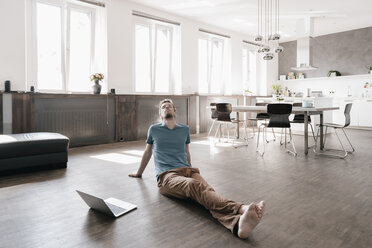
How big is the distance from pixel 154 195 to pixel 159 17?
5483 millimetres

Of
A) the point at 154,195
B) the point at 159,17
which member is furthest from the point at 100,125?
the point at 154,195

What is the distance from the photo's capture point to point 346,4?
662 cm

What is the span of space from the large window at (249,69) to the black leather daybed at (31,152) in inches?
290

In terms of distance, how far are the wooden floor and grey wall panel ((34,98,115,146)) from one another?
1.39 m

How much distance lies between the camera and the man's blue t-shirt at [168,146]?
8.55ft

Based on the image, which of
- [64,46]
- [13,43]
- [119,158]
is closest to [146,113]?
[64,46]

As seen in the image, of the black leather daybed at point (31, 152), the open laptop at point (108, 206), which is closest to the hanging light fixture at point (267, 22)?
the black leather daybed at point (31, 152)

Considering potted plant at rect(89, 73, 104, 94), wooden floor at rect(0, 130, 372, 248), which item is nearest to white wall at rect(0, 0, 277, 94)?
Answer: potted plant at rect(89, 73, 104, 94)

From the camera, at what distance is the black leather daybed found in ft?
10.5

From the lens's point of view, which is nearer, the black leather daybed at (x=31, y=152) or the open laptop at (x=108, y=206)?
the open laptop at (x=108, y=206)

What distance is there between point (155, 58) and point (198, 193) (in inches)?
212

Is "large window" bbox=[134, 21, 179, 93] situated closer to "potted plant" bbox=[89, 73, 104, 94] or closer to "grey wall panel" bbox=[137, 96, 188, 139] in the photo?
"grey wall panel" bbox=[137, 96, 188, 139]

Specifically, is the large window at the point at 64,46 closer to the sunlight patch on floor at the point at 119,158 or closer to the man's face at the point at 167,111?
the sunlight patch on floor at the point at 119,158

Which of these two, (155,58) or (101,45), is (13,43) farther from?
(155,58)
